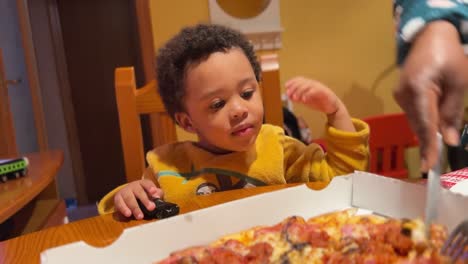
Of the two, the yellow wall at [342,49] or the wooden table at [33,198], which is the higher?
the yellow wall at [342,49]

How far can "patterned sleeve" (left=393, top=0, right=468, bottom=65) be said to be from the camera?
49cm

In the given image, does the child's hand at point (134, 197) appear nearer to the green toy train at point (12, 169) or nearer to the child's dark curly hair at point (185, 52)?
the child's dark curly hair at point (185, 52)

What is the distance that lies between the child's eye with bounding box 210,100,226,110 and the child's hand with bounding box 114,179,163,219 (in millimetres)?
214

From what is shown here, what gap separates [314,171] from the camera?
3.45ft

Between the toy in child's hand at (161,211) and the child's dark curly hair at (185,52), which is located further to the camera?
the child's dark curly hair at (185,52)

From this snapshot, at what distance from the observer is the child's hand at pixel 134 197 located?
813 millimetres

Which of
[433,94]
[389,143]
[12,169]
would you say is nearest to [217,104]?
[433,94]

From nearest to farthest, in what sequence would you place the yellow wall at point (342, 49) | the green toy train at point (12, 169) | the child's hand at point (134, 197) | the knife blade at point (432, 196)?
1. the knife blade at point (432, 196)
2. the child's hand at point (134, 197)
3. the green toy train at point (12, 169)
4. the yellow wall at point (342, 49)

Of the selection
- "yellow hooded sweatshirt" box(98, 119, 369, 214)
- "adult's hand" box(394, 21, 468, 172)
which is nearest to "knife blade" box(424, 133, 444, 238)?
"adult's hand" box(394, 21, 468, 172)

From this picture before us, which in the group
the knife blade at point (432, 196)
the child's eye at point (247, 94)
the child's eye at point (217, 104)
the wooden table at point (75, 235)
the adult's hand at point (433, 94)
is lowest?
the wooden table at point (75, 235)

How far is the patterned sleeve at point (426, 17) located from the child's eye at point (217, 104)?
485mm

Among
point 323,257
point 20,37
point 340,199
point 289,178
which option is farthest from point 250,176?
point 20,37

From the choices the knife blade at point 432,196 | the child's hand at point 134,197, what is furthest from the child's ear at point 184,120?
the knife blade at point 432,196

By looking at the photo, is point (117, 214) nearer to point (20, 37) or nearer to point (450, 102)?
point (450, 102)
